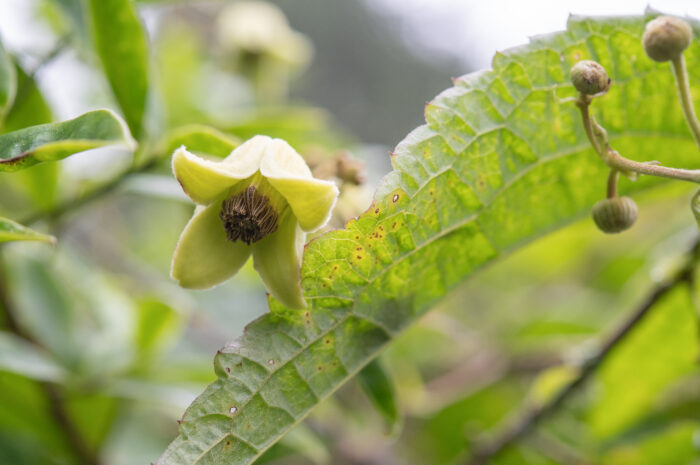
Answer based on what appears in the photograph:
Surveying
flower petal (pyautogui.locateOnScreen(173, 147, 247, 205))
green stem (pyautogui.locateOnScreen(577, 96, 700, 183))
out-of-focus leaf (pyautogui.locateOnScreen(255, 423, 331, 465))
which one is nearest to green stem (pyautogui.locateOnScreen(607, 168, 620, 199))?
green stem (pyautogui.locateOnScreen(577, 96, 700, 183))

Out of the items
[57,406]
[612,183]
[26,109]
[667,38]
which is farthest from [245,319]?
[667,38]

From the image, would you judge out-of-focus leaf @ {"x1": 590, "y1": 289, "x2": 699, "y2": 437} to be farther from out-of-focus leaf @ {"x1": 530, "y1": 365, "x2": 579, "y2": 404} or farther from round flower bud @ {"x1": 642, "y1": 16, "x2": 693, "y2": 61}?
round flower bud @ {"x1": 642, "y1": 16, "x2": 693, "y2": 61}

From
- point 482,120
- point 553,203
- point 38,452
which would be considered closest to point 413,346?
point 38,452

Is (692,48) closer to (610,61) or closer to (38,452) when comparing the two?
(610,61)

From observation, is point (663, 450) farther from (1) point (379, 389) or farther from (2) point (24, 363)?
(2) point (24, 363)

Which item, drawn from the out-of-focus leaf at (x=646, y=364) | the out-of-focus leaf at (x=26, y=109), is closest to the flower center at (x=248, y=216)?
the out-of-focus leaf at (x=26, y=109)
